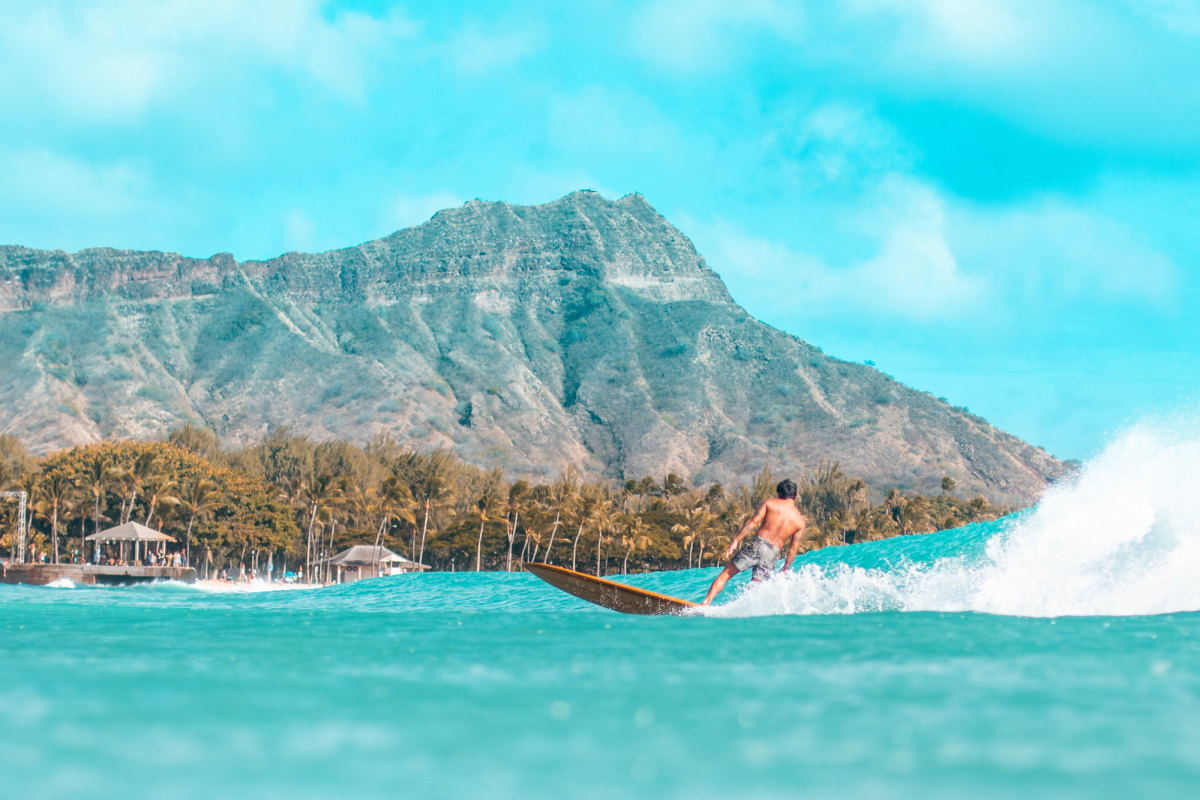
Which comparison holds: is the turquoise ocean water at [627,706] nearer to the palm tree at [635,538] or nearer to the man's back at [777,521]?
the man's back at [777,521]

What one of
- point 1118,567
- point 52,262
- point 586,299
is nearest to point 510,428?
point 586,299

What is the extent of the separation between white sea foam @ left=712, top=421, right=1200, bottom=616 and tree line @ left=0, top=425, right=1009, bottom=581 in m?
55.9

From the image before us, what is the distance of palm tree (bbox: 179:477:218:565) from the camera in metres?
66.2

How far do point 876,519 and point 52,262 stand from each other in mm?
154625

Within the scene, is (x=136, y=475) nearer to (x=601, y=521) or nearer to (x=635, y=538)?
(x=601, y=521)

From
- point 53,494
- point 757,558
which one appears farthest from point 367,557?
point 757,558

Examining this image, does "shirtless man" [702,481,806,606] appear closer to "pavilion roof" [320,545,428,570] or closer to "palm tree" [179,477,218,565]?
"pavilion roof" [320,545,428,570]

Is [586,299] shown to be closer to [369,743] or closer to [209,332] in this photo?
[209,332]

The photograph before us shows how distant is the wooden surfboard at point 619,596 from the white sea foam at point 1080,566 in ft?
2.34

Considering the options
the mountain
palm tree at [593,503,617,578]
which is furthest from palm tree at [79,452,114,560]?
the mountain

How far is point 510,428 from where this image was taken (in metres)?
149

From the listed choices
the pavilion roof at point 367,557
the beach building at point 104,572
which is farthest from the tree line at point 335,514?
the beach building at point 104,572

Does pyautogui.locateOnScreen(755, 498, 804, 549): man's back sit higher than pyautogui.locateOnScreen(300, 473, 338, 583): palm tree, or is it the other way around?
pyautogui.locateOnScreen(755, 498, 804, 549): man's back

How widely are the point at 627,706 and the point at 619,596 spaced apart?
776 centimetres
